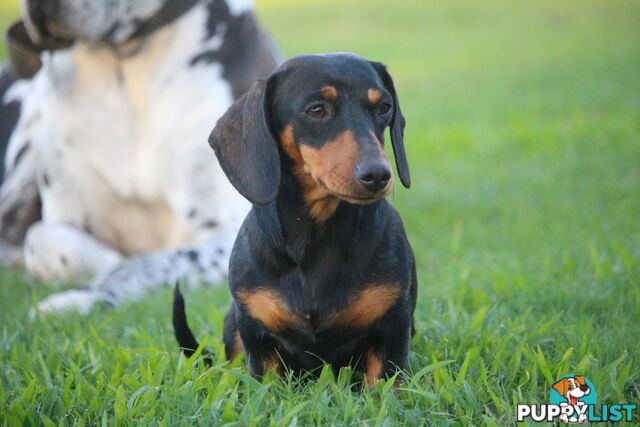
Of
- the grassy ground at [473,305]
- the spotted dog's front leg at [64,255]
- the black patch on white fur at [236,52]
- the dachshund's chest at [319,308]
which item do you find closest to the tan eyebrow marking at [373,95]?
the dachshund's chest at [319,308]

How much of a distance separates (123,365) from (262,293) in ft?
2.59

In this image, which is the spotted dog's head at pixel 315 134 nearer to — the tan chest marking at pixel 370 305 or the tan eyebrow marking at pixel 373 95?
the tan eyebrow marking at pixel 373 95

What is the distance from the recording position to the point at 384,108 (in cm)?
330

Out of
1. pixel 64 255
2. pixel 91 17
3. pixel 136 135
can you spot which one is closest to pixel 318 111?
pixel 91 17

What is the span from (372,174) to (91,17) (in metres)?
2.89

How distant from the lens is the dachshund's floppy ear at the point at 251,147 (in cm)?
318

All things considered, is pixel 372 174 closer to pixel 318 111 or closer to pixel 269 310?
pixel 318 111

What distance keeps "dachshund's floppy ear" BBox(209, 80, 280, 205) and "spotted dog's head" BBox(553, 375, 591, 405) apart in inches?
44.0

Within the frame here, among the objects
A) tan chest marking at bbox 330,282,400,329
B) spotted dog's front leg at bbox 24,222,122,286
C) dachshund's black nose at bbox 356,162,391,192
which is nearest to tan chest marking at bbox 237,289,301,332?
tan chest marking at bbox 330,282,400,329

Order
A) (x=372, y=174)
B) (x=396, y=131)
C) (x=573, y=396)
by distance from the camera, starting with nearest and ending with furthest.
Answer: (x=372, y=174)
(x=573, y=396)
(x=396, y=131)

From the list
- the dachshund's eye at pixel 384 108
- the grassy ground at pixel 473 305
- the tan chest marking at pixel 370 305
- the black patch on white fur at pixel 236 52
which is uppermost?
the dachshund's eye at pixel 384 108

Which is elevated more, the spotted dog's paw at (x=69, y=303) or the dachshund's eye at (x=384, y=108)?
the dachshund's eye at (x=384, y=108)

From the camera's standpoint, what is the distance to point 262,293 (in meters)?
3.21

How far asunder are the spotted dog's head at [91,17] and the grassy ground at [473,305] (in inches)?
57.8
